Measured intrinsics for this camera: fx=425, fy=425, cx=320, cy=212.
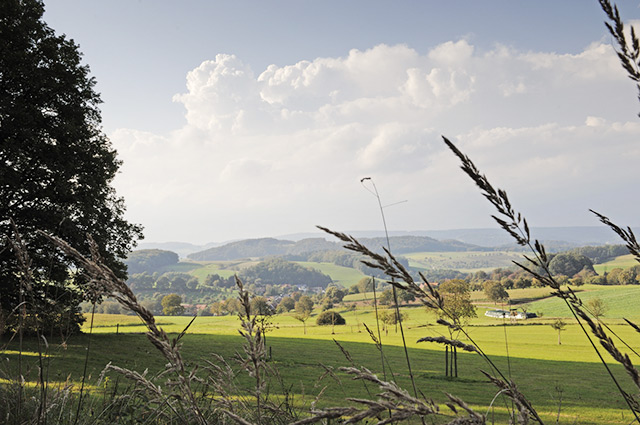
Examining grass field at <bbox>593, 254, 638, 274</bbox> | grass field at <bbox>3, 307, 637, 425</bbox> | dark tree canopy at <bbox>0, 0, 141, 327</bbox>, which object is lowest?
grass field at <bbox>3, 307, 637, 425</bbox>

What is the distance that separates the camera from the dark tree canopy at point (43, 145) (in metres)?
18.0

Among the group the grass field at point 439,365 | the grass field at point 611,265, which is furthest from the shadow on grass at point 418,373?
the grass field at point 611,265

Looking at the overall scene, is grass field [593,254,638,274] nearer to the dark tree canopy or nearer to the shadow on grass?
the shadow on grass

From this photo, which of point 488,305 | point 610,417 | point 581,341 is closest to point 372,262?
point 610,417

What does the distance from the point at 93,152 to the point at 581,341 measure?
2294 inches

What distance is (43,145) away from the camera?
1916cm

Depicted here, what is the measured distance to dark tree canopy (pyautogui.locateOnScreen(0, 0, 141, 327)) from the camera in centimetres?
1802

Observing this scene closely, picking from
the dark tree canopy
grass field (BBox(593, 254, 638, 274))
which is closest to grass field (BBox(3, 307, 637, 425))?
the dark tree canopy

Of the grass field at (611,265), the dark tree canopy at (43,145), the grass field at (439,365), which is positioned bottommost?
the grass field at (439,365)

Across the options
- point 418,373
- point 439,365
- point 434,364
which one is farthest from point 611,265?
point 418,373

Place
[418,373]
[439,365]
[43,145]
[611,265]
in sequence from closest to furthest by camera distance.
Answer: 1. [43,145]
2. [418,373]
3. [439,365]
4. [611,265]

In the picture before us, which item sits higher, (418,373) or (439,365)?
(418,373)

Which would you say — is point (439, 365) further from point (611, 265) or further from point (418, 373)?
point (611, 265)

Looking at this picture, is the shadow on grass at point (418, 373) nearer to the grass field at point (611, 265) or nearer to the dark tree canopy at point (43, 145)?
the dark tree canopy at point (43, 145)
